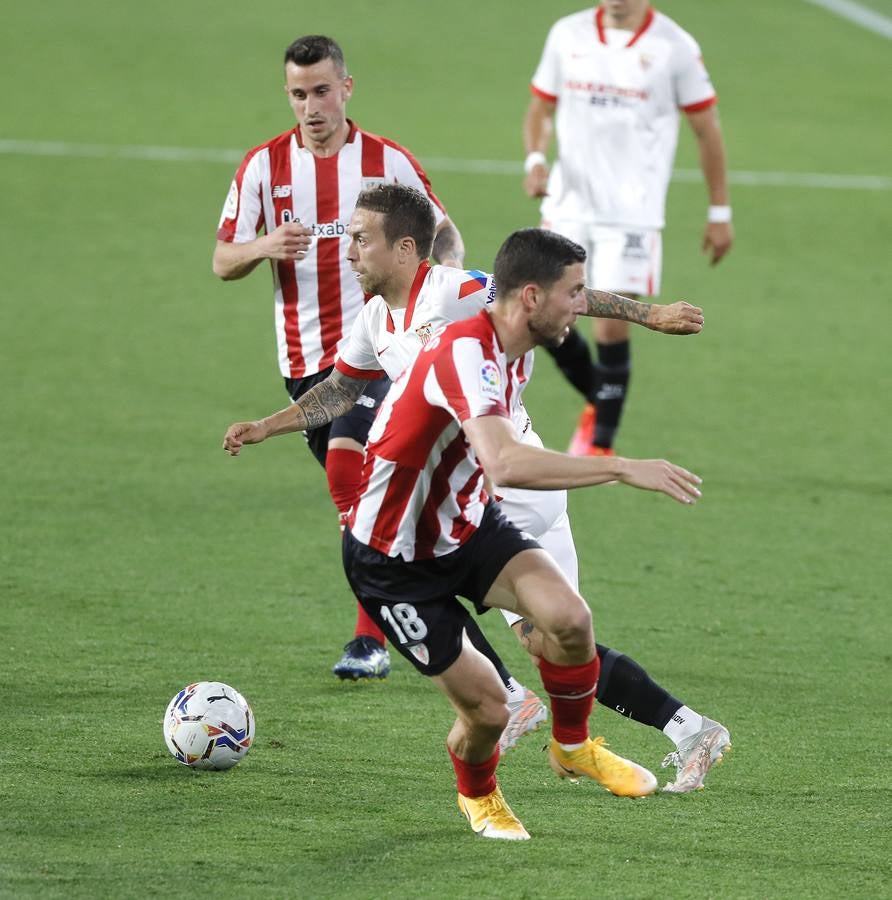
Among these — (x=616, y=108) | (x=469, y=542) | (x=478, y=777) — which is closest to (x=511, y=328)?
(x=469, y=542)

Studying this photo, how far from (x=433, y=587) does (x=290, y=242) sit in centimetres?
167

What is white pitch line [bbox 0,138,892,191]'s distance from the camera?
17.8 m

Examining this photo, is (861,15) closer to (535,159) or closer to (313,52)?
(535,159)

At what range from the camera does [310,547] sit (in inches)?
314

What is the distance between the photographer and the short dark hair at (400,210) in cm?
530

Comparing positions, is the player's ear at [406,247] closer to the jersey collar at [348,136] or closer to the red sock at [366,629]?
the jersey collar at [348,136]

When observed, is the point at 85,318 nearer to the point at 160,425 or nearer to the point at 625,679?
the point at 160,425

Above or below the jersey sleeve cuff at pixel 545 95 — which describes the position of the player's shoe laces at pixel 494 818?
below

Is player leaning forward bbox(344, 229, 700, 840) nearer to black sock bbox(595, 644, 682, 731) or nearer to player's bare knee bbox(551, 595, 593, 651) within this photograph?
player's bare knee bbox(551, 595, 593, 651)

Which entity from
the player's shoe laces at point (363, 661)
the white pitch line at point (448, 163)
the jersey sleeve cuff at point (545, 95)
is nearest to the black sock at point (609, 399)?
the jersey sleeve cuff at point (545, 95)

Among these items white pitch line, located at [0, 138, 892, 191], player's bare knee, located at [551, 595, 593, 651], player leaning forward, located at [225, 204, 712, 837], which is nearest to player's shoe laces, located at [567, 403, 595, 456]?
player leaning forward, located at [225, 204, 712, 837]

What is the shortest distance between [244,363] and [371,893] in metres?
7.72

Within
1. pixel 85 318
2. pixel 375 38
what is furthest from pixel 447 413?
pixel 375 38

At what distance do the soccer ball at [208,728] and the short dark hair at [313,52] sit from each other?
2391 millimetres
